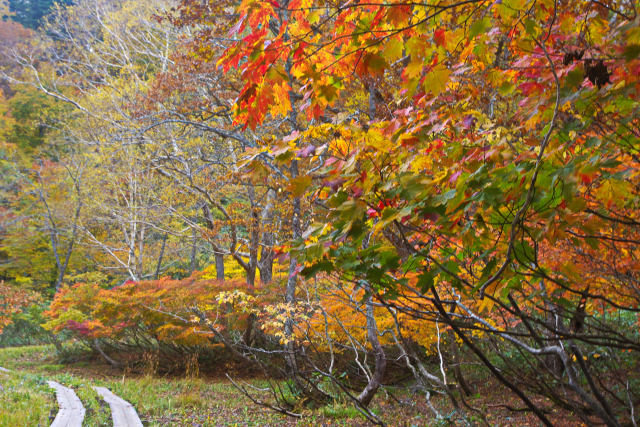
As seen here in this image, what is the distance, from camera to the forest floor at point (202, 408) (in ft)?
19.0

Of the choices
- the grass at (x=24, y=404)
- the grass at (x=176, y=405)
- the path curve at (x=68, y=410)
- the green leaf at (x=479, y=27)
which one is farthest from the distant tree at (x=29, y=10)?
the green leaf at (x=479, y=27)

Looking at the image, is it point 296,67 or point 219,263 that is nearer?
point 296,67

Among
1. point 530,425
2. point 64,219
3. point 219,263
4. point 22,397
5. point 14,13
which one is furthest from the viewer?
point 14,13

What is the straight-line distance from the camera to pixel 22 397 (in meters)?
6.57

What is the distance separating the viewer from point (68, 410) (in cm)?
613

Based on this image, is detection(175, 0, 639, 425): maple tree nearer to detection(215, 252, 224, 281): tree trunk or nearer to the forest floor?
the forest floor

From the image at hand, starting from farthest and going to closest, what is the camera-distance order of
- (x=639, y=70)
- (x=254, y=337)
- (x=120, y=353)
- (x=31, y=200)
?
(x=31, y=200) < (x=120, y=353) < (x=254, y=337) < (x=639, y=70)

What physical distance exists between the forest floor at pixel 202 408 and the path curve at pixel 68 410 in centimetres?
12

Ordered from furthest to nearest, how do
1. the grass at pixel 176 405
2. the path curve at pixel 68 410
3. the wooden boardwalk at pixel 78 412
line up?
the grass at pixel 176 405 → the wooden boardwalk at pixel 78 412 → the path curve at pixel 68 410

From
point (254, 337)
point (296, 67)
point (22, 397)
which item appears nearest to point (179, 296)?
point (254, 337)

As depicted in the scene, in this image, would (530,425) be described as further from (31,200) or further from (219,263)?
(31,200)

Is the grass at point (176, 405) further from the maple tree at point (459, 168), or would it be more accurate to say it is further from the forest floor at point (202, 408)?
the maple tree at point (459, 168)

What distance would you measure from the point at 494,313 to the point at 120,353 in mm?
12294

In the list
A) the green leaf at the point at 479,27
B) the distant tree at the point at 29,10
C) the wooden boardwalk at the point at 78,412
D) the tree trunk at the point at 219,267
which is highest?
the distant tree at the point at 29,10
